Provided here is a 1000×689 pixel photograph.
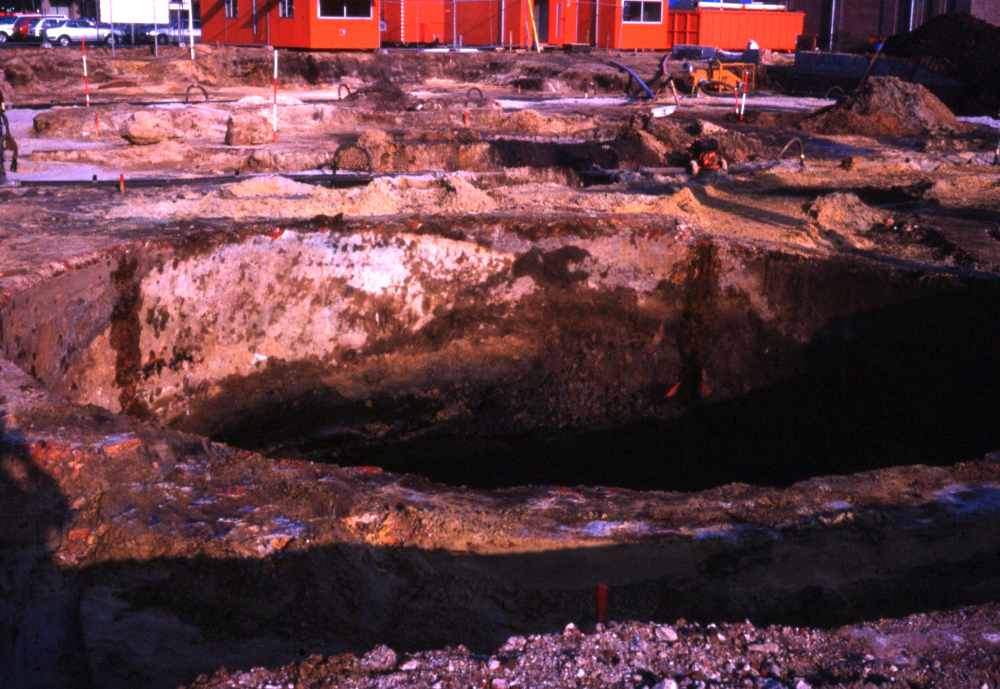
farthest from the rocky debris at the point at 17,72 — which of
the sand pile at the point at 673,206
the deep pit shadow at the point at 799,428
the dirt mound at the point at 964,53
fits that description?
the dirt mound at the point at 964,53

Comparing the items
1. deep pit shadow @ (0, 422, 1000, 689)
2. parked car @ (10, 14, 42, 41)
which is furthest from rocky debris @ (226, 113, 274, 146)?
parked car @ (10, 14, 42, 41)

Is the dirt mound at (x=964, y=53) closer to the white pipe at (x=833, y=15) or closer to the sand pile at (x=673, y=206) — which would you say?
the white pipe at (x=833, y=15)

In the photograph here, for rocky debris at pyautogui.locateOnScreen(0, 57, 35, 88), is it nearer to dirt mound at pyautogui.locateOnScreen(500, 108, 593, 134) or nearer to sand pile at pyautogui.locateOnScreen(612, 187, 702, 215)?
dirt mound at pyautogui.locateOnScreen(500, 108, 593, 134)

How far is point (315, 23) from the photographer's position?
76.6 ft

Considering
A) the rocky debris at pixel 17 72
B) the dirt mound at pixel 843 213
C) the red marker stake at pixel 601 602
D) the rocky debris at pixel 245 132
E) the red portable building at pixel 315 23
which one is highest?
the red portable building at pixel 315 23

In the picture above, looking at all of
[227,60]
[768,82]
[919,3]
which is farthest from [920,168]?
[919,3]

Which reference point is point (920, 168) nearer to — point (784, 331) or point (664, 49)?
point (784, 331)

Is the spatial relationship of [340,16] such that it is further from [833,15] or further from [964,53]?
[833,15]

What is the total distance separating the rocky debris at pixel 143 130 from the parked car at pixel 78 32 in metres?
20.6

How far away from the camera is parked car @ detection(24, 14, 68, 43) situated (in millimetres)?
29578

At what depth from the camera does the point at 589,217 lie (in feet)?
24.2

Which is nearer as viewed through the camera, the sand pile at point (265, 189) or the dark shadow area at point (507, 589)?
the dark shadow area at point (507, 589)

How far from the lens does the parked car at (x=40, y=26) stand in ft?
97.0

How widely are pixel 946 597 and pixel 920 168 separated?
328 inches
